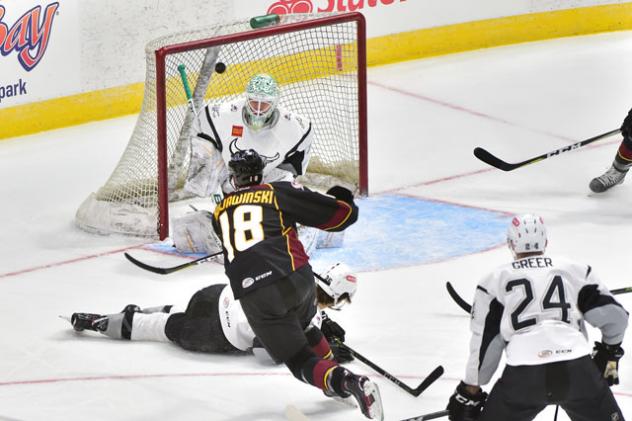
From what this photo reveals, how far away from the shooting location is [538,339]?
182 inches

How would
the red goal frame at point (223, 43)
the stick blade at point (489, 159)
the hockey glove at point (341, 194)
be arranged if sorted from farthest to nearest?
the red goal frame at point (223, 43), the stick blade at point (489, 159), the hockey glove at point (341, 194)

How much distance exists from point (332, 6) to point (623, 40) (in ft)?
7.64

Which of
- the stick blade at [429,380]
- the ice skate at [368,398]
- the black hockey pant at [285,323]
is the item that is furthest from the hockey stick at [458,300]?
the ice skate at [368,398]

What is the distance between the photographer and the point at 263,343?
5.52m

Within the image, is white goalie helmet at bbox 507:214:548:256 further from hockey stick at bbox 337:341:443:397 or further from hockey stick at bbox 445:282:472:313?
hockey stick at bbox 445:282:472:313

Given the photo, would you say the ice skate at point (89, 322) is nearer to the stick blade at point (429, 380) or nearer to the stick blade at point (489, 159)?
the stick blade at point (429, 380)

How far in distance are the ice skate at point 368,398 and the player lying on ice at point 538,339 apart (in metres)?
0.39

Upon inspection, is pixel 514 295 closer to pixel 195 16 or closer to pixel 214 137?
pixel 214 137

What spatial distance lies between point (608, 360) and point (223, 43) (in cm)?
370

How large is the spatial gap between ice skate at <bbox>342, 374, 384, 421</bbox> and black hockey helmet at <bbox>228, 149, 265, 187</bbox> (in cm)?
86

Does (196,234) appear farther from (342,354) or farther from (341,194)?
(341,194)

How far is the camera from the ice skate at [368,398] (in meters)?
5.14

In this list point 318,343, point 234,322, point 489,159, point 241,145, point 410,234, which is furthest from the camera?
point 410,234

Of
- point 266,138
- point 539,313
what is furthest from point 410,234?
point 539,313
